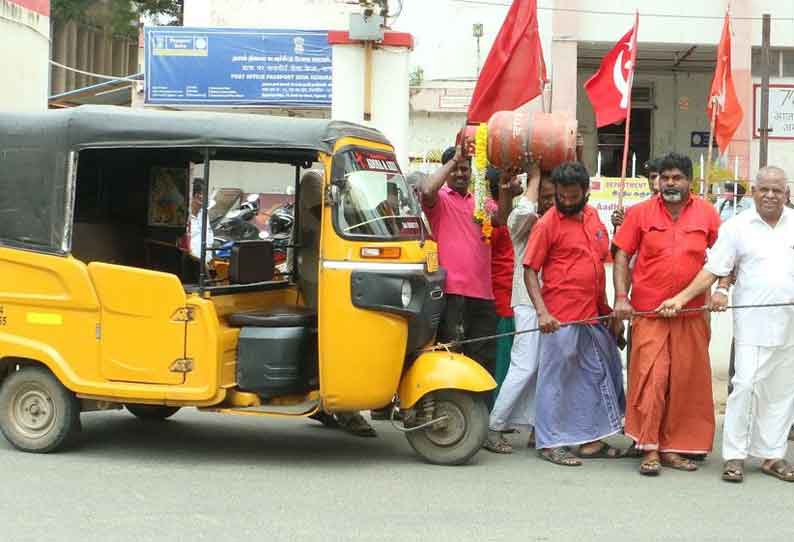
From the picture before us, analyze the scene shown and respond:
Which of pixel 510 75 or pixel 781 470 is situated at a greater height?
pixel 510 75

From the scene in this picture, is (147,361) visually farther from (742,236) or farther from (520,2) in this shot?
(520,2)

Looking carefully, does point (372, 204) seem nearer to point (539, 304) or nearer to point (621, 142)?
point (539, 304)

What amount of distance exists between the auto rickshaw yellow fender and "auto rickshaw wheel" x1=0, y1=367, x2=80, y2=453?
208 cm

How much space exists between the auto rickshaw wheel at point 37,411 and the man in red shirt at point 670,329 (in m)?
3.45

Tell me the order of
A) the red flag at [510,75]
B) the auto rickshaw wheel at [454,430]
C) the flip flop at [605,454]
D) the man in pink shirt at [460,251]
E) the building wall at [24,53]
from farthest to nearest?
the building wall at [24,53] < the red flag at [510,75] < the man in pink shirt at [460,251] < the flip flop at [605,454] < the auto rickshaw wheel at [454,430]

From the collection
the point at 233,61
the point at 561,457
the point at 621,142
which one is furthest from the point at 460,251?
the point at 621,142

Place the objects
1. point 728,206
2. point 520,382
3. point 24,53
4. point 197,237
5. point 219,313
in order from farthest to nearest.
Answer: point 24,53 < point 728,206 < point 197,237 < point 520,382 < point 219,313

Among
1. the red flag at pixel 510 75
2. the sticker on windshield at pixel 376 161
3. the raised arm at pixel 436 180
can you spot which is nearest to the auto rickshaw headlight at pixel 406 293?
the sticker on windshield at pixel 376 161

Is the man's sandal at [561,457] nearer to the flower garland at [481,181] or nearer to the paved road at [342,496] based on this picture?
the paved road at [342,496]

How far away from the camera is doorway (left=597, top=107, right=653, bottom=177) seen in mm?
23609

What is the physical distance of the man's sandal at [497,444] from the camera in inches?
291

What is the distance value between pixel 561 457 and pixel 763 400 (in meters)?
1.26

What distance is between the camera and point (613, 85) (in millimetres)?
10508

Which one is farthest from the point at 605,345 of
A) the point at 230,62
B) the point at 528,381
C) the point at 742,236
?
the point at 230,62
